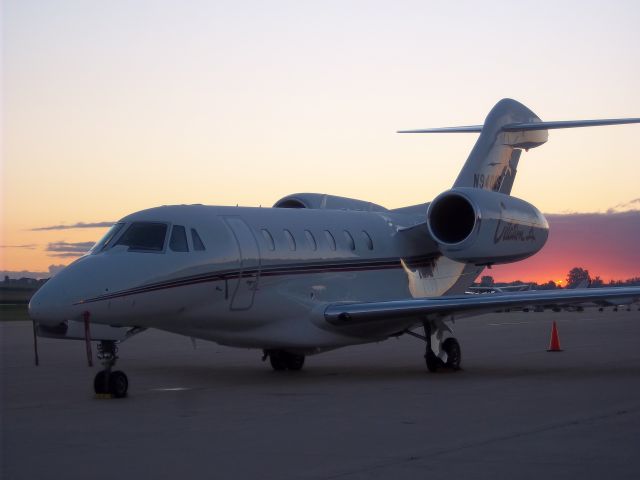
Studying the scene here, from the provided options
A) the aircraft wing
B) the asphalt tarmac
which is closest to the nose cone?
the asphalt tarmac

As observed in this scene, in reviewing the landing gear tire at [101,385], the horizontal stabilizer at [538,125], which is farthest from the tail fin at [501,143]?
the landing gear tire at [101,385]

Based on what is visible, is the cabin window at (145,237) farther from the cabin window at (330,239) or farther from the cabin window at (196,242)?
the cabin window at (330,239)

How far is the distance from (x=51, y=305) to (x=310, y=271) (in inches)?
214

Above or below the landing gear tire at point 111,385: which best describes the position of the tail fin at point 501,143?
above

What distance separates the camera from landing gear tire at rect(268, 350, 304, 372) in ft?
60.0

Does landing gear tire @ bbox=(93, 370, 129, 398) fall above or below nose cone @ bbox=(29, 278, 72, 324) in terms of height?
below

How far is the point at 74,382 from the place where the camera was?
52.7ft

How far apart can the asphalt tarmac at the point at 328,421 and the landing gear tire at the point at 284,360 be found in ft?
0.94

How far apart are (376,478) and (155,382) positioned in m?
8.71

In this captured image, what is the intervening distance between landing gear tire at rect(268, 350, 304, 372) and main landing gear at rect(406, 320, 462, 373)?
2.31m

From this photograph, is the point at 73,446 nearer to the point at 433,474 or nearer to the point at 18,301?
the point at 433,474

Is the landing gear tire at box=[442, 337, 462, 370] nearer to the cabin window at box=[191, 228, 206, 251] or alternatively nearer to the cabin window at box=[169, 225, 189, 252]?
the cabin window at box=[191, 228, 206, 251]

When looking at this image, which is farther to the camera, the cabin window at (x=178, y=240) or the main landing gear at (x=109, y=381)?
the cabin window at (x=178, y=240)

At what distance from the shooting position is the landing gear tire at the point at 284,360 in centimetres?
1828
